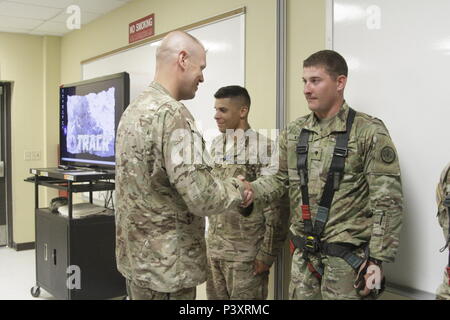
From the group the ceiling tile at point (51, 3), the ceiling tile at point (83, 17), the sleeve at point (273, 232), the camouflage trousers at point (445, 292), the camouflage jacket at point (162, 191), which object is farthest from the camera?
the ceiling tile at point (83, 17)

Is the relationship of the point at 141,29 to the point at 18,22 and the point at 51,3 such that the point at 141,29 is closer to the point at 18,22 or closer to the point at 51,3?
the point at 51,3

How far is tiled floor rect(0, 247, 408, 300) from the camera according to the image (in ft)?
12.0

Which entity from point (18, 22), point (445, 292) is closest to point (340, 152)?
point (445, 292)

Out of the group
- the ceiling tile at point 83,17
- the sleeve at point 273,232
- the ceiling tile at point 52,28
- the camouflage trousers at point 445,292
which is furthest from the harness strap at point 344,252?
the ceiling tile at point 52,28

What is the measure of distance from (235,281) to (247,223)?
311 millimetres

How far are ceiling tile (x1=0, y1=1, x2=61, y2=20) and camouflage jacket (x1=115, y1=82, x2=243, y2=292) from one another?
3198 mm

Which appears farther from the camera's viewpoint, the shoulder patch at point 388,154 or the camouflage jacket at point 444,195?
the shoulder patch at point 388,154

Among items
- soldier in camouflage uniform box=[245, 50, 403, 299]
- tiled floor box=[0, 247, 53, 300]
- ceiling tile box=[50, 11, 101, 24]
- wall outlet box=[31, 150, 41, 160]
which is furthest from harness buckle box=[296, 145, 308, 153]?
wall outlet box=[31, 150, 41, 160]

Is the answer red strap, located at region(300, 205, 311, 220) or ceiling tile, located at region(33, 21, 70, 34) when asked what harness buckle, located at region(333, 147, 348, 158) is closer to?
red strap, located at region(300, 205, 311, 220)

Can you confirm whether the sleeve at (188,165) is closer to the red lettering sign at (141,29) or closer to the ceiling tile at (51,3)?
the red lettering sign at (141,29)

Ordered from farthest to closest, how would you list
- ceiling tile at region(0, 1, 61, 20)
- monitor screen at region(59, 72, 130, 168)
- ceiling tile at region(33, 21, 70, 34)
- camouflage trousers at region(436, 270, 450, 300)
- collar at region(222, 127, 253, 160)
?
ceiling tile at region(33, 21, 70, 34) → ceiling tile at region(0, 1, 61, 20) → monitor screen at region(59, 72, 130, 168) → collar at region(222, 127, 253, 160) → camouflage trousers at region(436, 270, 450, 300)

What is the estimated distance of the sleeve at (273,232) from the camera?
221cm

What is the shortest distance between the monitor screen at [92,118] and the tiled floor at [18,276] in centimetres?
118

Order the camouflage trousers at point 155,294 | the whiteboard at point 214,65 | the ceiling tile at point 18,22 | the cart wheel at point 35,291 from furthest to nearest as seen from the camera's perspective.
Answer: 1. the ceiling tile at point 18,22
2. the cart wheel at point 35,291
3. the whiteboard at point 214,65
4. the camouflage trousers at point 155,294
